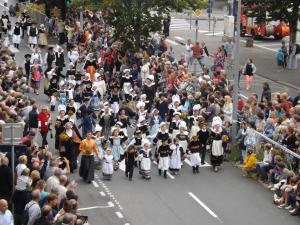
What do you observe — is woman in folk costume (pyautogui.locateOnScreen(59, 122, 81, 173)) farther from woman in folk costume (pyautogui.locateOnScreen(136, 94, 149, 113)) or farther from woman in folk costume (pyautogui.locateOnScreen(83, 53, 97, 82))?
woman in folk costume (pyautogui.locateOnScreen(83, 53, 97, 82))

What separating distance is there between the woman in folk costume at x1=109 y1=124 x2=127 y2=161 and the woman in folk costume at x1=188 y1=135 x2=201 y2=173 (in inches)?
81.2

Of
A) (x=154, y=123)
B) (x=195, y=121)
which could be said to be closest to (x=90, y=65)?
(x=154, y=123)

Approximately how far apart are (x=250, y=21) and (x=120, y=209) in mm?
34935

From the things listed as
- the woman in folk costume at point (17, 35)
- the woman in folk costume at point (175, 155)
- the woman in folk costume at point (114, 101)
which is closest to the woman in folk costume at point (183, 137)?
the woman in folk costume at point (175, 155)

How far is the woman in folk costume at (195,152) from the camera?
23578 millimetres

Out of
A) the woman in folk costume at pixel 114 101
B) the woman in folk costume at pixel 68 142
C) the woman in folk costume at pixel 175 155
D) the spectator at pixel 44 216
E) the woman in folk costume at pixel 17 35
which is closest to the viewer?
the spectator at pixel 44 216

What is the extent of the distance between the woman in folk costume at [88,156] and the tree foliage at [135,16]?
16.6 m

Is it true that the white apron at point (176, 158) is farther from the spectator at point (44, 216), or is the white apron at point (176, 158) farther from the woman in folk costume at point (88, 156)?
the spectator at point (44, 216)

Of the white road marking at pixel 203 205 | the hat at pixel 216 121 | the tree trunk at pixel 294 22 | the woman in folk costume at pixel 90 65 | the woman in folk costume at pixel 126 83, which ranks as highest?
the tree trunk at pixel 294 22

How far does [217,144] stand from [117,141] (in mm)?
3089

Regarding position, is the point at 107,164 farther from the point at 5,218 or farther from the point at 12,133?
the point at 5,218

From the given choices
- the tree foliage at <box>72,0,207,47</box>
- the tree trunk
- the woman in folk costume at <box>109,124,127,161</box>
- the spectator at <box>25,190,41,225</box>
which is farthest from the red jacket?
the tree trunk

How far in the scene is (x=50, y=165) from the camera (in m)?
18.8

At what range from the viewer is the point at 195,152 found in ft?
77.6
